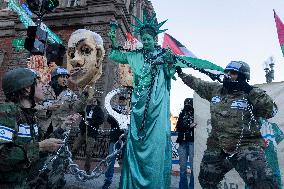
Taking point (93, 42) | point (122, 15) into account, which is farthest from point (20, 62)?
point (93, 42)

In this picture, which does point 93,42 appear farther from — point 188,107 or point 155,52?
point 188,107

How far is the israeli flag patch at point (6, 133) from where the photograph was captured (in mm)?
2430

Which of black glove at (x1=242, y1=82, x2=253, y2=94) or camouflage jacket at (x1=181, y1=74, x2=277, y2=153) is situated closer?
camouflage jacket at (x1=181, y1=74, x2=277, y2=153)

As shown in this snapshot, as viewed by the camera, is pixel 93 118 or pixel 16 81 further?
pixel 93 118

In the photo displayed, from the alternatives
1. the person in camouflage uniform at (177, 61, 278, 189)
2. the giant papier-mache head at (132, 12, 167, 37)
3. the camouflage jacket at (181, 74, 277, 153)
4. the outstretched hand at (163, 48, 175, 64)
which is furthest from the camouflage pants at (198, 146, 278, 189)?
the giant papier-mache head at (132, 12, 167, 37)

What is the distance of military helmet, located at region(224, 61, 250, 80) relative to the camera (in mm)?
4406

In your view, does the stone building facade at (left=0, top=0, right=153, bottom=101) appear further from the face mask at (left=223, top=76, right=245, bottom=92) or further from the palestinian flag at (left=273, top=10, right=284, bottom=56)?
the face mask at (left=223, top=76, right=245, bottom=92)

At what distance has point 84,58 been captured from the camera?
5902mm

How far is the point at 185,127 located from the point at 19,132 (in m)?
4.12

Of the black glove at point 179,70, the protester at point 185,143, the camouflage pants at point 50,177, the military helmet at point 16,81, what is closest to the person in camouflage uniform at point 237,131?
the black glove at point 179,70

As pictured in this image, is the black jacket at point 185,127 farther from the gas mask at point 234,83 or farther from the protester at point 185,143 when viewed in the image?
the gas mask at point 234,83

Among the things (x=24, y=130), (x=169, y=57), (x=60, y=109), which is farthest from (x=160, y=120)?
(x=24, y=130)

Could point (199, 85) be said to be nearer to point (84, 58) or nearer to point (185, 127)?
point (185, 127)

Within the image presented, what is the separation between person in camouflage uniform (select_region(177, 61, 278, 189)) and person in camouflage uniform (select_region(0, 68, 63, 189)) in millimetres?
2246
